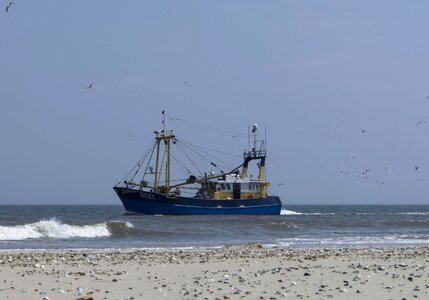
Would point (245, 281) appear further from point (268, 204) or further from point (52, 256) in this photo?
point (268, 204)

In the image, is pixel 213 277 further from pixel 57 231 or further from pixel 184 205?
pixel 184 205

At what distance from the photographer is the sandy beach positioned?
11367 millimetres

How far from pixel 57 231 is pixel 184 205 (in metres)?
28.1

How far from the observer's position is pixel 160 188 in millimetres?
68250

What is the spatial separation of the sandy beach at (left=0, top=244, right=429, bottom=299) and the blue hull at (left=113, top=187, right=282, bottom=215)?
46.1 m

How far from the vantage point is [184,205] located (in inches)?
2566

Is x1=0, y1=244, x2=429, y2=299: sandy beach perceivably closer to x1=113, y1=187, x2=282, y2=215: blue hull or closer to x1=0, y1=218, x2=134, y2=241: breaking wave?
x1=0, y1=218, x2=134, y2=241: breaking wave

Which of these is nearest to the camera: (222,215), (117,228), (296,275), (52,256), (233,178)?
(296,275)

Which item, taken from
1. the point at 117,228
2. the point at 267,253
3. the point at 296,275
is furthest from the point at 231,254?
the point at 117,228

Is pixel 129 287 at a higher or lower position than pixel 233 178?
lower

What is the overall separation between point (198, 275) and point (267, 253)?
574cm

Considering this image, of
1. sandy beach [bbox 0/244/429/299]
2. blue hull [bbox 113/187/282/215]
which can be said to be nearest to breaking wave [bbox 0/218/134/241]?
sandy beach [bbox 0/244/429/299]

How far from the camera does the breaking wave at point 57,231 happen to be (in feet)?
117

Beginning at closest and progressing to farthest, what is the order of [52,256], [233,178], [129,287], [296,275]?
[129,287] < [296,275] < [52,256] < [233,178]
